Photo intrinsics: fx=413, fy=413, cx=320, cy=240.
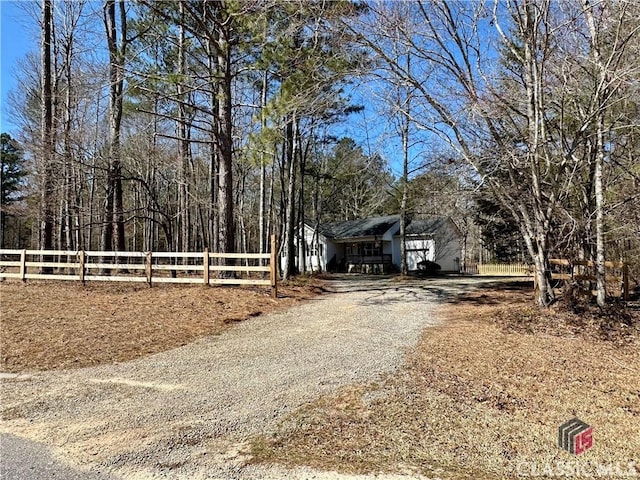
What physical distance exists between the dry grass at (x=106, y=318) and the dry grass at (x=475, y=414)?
3.76 m

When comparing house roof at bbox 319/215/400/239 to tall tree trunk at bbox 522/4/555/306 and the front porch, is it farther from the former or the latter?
tall tree trunk at bbox 522/4/555/306

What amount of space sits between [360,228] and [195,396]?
26.0 metres

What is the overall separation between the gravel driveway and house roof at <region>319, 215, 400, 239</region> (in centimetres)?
2071

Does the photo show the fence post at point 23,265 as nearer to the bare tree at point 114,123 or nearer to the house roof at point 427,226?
the bare tree at point 114,123

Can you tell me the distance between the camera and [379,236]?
91.5 ft

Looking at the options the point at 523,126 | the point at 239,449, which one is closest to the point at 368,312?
the point at 523,126

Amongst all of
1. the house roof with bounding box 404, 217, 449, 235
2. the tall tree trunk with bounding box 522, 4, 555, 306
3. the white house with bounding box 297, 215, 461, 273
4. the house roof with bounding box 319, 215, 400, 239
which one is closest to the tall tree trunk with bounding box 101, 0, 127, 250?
the tall tree trunk with bounding box 522, 4, 555, 306

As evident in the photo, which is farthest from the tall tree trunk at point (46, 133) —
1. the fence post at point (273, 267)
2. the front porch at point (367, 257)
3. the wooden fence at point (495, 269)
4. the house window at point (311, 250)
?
the wooden fence at point (495, 269)

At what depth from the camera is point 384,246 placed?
93.2ft

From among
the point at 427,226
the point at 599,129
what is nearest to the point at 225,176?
the point at 599,129

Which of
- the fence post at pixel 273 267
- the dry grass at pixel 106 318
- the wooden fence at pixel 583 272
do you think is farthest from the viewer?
the fence post at pixel 273 267

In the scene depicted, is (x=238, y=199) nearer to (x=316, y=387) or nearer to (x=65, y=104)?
(x=65, y=104)

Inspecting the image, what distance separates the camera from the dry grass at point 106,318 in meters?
6.21

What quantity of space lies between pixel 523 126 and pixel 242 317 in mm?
7505
